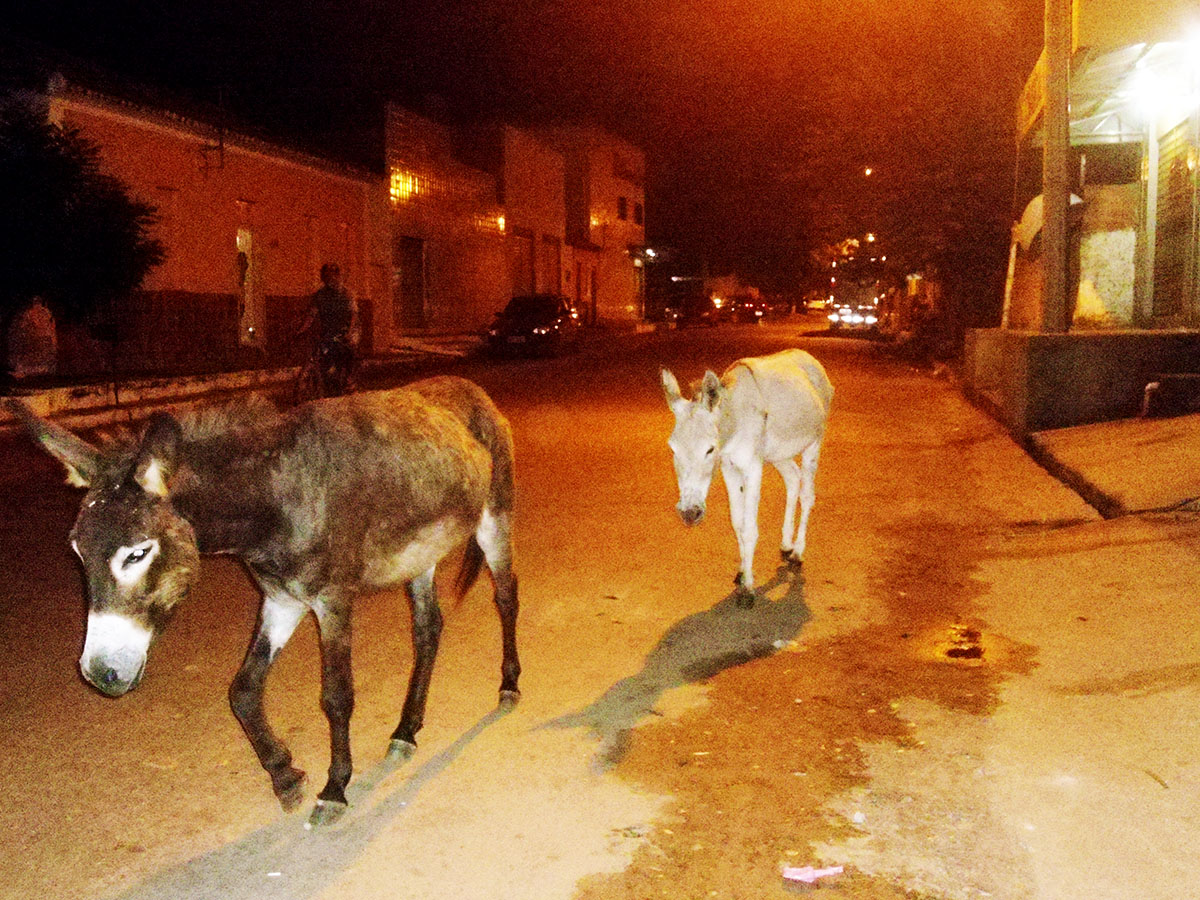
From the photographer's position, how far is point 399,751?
14.9ft

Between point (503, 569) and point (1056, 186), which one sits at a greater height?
point (1056, 186)

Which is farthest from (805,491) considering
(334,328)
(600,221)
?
(600,221)

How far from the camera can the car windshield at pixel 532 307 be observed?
3058cm

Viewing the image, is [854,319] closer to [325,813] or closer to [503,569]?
[503,569]

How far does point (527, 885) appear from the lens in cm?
353

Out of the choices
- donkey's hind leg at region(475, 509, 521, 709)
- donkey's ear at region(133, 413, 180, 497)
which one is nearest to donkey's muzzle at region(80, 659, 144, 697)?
donkey's ear at region(133, 413, 180, 497)

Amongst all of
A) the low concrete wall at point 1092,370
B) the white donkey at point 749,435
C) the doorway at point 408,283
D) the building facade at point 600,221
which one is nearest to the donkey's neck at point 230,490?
the white donkey at point 749,435

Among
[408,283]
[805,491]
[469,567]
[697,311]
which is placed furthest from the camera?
[697,311]

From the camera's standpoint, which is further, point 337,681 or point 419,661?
point 419,661

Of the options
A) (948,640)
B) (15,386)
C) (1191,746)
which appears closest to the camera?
(1191,746)

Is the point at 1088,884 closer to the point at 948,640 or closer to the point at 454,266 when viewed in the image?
the point at 948,640

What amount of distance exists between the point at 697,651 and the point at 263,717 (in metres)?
2.47

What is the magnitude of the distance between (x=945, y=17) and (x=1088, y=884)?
2386cm

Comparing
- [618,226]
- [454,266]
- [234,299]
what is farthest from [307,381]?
[618,226]
